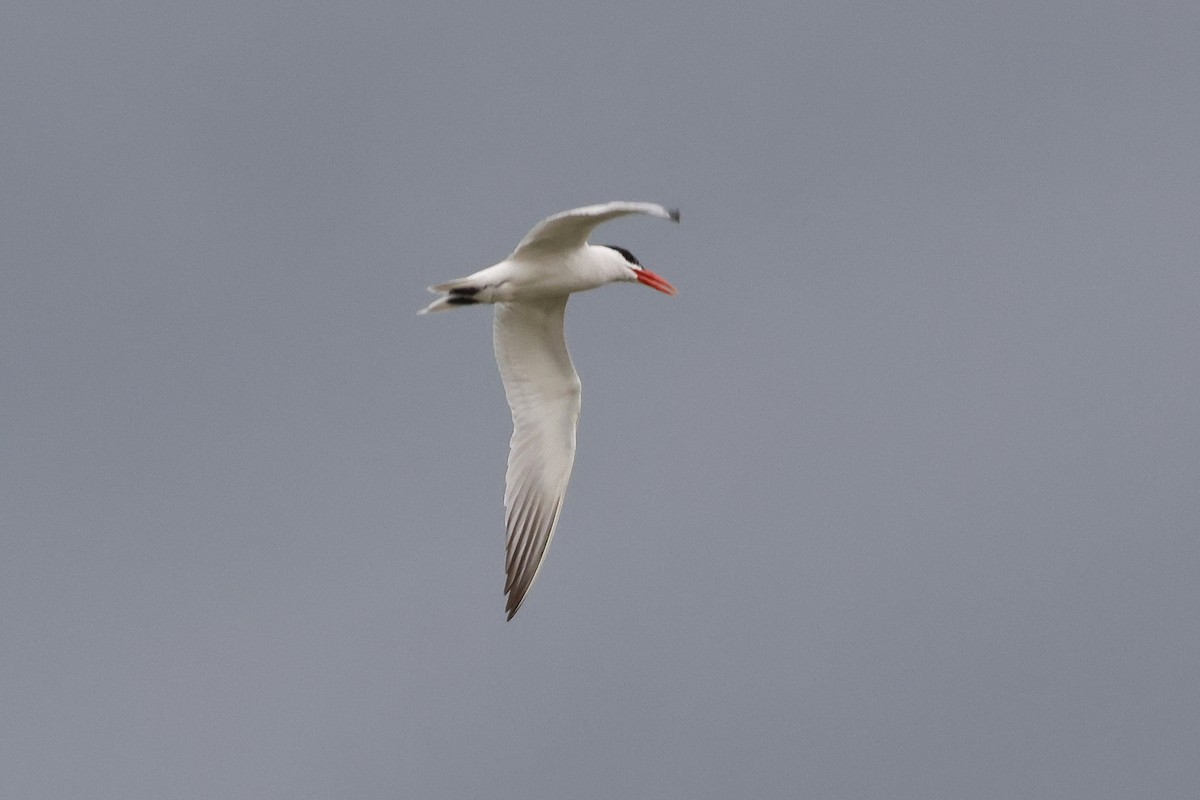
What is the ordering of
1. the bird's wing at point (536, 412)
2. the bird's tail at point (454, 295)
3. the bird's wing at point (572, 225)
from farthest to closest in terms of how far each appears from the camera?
the bird's wing at point (536, 412) → the bird's tail at point (454, 295) → the bird's wing at point (572, 225)

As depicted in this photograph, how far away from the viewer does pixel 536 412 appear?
1847 cm

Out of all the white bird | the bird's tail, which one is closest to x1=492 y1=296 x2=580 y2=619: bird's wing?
the white bird

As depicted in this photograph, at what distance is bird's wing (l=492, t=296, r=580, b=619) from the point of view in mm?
17969

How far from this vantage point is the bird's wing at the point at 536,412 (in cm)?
1797

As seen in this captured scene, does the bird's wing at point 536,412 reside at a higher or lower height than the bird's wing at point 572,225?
lower

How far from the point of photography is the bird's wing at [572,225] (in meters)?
14.2

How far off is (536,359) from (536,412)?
488 millimetres

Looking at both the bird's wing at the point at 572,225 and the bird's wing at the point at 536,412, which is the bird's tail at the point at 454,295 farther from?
the bird's wing at the point at 536,412

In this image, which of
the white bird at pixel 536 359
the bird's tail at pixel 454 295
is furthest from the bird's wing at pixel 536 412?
the bird's tail at pixel 454 295

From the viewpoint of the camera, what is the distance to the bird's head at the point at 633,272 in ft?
57.3

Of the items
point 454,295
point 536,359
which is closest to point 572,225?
point 454,295

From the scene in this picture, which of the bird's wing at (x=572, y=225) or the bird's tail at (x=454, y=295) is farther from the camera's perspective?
the bird's tail at (x=454, y=295)

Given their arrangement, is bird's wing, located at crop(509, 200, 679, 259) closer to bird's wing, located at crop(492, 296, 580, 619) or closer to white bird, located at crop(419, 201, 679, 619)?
white bird, located at crop(419, 201, 679, 619)

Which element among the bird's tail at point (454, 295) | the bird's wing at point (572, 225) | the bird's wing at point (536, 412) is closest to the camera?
the bird's wing at point (572, 225)
